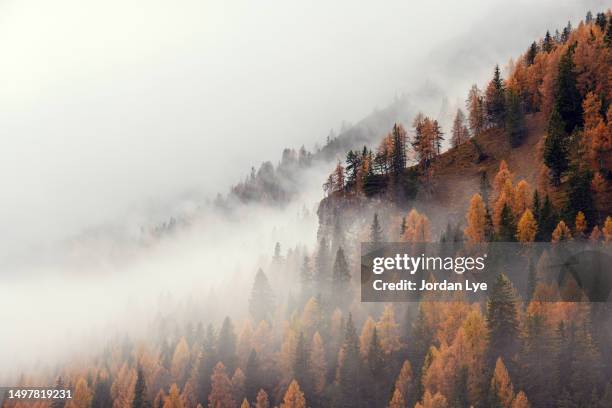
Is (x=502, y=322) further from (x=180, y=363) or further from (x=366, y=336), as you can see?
(x=180, y=363)

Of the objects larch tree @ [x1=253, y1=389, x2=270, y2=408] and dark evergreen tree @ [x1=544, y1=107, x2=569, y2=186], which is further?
dark evergreen tree @ [x1=544, y1=107, x2=569, y2=186]

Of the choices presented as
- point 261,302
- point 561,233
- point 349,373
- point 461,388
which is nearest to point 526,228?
point 561,233

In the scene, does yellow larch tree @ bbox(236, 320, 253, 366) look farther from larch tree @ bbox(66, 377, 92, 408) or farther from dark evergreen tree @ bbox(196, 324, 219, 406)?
larch tree @ bbox(66, 377, 92, 408)

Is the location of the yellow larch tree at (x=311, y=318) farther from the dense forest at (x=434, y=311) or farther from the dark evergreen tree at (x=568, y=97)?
the dark evergreen tree at (x=568, y=97)

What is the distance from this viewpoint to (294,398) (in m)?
114

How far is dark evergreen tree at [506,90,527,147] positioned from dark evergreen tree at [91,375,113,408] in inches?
4348

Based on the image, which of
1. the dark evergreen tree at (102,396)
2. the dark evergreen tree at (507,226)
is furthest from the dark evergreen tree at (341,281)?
the dark evergreen tree at (102,396)

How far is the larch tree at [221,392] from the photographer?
124625 mm

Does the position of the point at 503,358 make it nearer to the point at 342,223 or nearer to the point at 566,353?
the point at 566,353

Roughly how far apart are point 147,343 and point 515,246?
355 ft

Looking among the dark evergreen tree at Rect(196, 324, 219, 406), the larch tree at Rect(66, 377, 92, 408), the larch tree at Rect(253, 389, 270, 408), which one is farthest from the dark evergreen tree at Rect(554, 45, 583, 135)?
the larch tree at Rect(66, 377, 92, 408)

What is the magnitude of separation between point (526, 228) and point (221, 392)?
6460 centimetres
